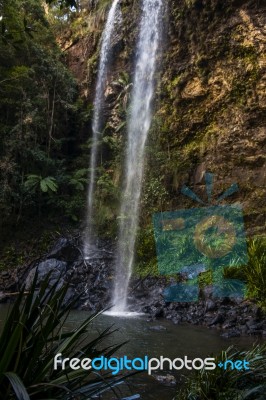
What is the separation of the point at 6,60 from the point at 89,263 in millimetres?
8379

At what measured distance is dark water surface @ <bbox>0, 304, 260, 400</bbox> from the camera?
4.55 meters

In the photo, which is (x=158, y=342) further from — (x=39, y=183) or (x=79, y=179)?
(x=79, y=179)

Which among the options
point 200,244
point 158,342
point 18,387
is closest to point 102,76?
point 200,244

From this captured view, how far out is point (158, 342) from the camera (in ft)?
22.0

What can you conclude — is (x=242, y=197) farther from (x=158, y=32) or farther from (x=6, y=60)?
(x=6, y=60)

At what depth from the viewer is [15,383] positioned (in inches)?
65.1

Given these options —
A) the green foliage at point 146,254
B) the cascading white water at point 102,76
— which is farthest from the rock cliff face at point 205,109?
the cascading white water at point 102,76

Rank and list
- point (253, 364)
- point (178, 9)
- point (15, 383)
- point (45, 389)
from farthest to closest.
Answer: point (178, 9)
point (253, 364)
point (45, 389)
point (15, 383)

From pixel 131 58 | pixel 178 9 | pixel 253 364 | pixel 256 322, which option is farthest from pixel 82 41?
pixel 253 364

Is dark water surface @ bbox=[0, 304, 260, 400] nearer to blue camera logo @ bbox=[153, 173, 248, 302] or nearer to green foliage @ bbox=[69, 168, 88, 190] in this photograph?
blue camera logo @ bbox=[153, 173, 248, 302]

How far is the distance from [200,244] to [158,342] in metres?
5.38

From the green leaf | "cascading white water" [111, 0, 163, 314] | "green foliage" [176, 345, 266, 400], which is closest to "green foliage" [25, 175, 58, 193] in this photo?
"cascading white water" [111, 0, 163, 314]

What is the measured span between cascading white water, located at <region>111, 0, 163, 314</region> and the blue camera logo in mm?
1026

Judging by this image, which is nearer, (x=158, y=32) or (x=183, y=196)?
(x=183, y=196)
